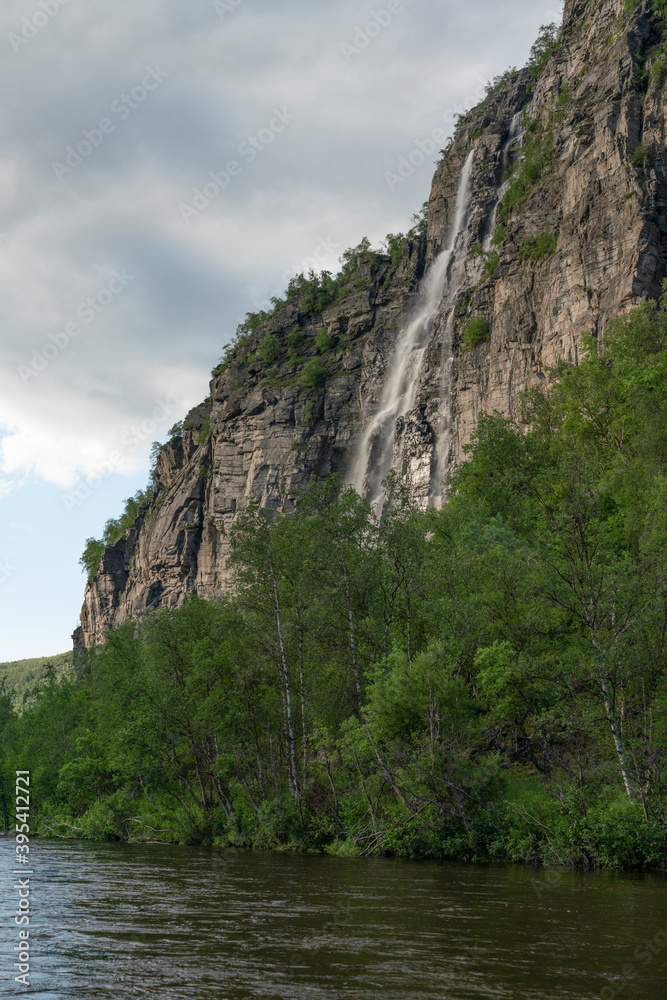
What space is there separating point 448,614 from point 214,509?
229ft

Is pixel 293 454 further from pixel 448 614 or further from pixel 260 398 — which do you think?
pixel 448 614

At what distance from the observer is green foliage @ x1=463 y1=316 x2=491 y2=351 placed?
72312mm

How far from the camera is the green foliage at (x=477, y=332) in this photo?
7231 cm

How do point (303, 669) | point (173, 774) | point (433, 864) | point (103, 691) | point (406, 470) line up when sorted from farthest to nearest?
point (406, 470), point (103, 691), point (173, 774), point (303, 669), point (433, 864)

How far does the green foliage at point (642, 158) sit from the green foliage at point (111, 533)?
9315 cm

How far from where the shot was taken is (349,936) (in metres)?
12.1

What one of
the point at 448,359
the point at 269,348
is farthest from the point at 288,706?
the point at 269,348

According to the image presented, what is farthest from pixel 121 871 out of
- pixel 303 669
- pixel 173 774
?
pixel 173 774

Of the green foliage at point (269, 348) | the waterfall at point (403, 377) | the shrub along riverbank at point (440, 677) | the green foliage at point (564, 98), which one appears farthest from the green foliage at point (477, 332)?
the green foliage at point (269, 348)

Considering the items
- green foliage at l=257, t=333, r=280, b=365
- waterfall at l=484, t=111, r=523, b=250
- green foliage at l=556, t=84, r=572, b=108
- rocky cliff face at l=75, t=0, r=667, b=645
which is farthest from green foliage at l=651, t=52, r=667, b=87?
green foliage at l=257, t=333, r=280, b=365

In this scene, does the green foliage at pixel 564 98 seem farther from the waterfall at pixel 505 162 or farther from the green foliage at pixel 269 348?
the green foliage at pixel 269 348

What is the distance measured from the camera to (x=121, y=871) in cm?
2345

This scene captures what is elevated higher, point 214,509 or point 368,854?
point 214,509

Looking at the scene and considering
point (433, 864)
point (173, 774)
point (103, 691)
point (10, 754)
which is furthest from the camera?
point (10, 754)
